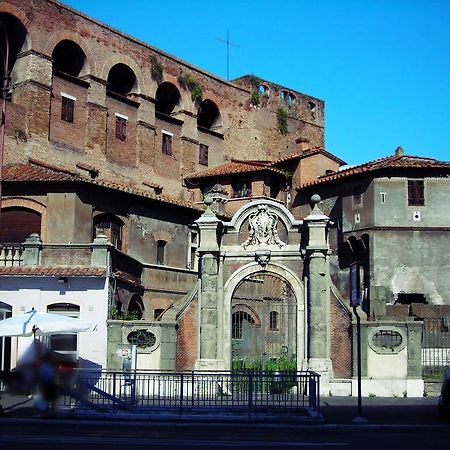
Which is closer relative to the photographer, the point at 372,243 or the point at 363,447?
the point at 363,447

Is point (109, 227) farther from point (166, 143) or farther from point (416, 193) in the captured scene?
point (416, 193)

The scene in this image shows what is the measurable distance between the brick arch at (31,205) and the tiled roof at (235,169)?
54.7 ft

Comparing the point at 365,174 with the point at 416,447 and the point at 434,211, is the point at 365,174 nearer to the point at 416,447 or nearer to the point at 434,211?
the point at 434,211

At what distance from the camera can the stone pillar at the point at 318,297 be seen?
83.1 ft

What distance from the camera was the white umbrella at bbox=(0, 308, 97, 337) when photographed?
2144 cm

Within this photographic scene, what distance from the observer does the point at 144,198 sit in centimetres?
3666

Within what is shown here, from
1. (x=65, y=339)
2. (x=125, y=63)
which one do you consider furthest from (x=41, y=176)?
(x=125, y=63)

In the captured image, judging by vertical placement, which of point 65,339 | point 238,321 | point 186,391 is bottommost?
Answer: point 186,391

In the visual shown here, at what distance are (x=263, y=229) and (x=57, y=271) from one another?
7.50 meters

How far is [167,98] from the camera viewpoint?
170 ft

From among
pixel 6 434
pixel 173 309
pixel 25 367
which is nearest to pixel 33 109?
pixel 173 309

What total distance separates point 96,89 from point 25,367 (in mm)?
27185

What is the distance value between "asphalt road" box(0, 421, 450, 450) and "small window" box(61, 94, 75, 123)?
2670 cm

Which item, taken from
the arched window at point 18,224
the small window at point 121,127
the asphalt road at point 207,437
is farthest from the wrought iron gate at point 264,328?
the small window at point 121,127
